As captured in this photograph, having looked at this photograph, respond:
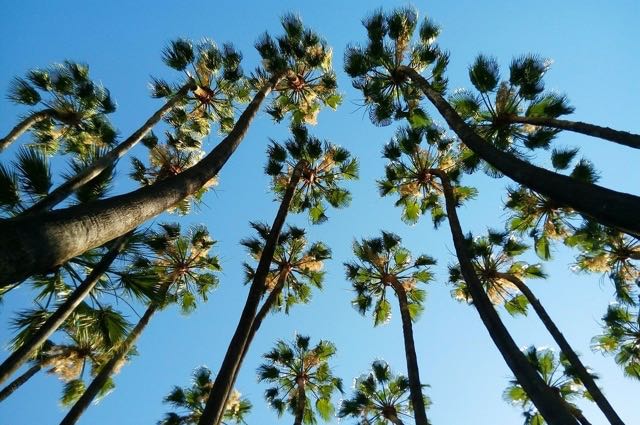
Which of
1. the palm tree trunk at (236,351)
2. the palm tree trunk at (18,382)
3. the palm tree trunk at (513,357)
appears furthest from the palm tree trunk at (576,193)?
the palm tree trunk at (18,382)

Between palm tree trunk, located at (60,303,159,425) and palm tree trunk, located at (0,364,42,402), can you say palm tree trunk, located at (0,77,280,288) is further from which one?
palm tree trunk, located at (0,364,42,402)

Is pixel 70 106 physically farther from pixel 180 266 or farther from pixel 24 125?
pixel 180 266

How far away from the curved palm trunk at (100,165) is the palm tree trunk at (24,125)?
429 cm

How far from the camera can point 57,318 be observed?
887 centimetres

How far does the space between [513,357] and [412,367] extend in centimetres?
452

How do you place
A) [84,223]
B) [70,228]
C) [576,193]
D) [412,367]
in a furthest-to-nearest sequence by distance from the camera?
[412,367] < [576,193] < [84,223] < [70,228]

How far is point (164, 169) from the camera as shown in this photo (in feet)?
48.5

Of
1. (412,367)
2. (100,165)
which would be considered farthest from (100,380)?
(412,367)

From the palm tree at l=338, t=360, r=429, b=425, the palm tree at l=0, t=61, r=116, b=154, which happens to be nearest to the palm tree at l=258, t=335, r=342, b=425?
the palm tree at l=338, t=360, r=429, b=425

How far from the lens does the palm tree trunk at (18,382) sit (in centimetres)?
1009

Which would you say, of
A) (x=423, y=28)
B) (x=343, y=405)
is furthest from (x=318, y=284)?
(x=423, y=28)

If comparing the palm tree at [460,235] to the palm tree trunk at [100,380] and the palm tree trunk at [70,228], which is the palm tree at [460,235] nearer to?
the palm tree trunk at [70,228]

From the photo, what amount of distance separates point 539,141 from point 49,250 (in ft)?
42.7

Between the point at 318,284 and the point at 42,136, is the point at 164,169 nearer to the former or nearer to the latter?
the point at 42,136
